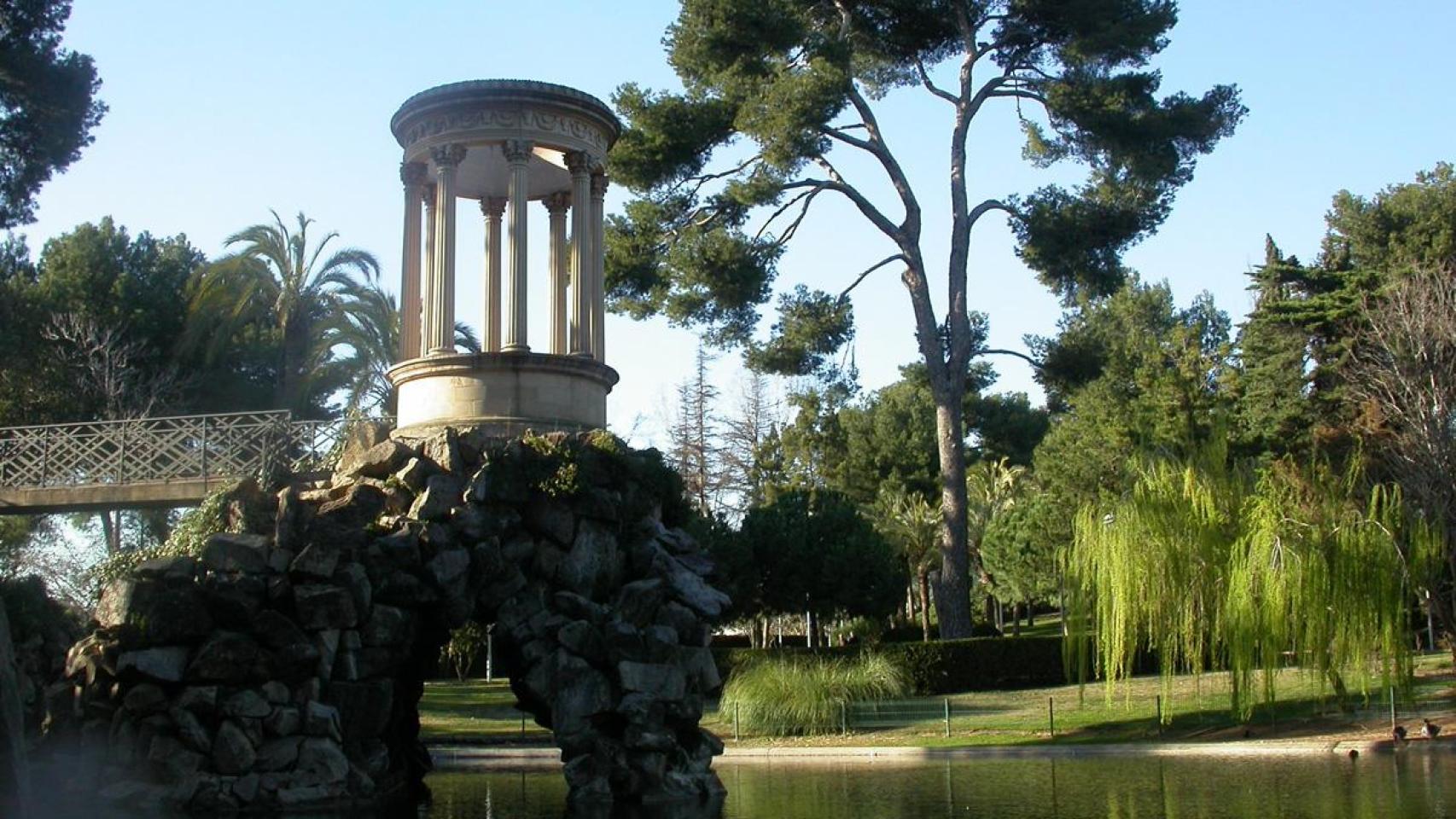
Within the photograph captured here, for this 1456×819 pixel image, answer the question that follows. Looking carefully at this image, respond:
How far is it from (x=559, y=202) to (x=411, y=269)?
3171 millimetres

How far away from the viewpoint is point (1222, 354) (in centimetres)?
6750

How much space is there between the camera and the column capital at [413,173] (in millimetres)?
Answer: 24672

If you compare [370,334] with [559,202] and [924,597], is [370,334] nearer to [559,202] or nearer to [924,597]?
[559,202]

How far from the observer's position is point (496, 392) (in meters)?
22.8

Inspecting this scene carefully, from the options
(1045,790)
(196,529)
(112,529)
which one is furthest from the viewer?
(112,529)

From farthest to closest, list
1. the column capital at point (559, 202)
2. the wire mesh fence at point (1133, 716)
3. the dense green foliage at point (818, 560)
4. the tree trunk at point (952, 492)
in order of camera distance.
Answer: the dense green foliage at point (818, 560), the tree trunk at point (952, 492), the wire mesh fence at point (1133, 716), the column capital at point (559, 202)

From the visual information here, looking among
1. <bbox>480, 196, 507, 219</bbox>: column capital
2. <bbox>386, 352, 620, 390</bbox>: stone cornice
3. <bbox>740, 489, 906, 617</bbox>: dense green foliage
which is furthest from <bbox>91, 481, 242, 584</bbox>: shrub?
<bbox>740, 489, 906, 617</bbox>: dense green foliage

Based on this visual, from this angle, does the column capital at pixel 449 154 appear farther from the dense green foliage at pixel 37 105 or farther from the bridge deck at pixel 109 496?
the dense green foliage at pixel 37 105

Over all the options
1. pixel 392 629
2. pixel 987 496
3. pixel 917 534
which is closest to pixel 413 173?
pixel 392 629

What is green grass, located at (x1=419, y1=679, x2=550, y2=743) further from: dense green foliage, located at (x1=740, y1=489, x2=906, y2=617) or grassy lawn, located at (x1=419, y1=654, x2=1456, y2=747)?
dense green foliage, located at (x1=740, y1=489, x2=906, y2=617)

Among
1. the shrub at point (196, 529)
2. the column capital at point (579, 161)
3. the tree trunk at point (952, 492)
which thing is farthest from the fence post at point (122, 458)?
the tree trunk at point (952, 492)

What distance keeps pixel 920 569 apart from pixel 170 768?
46685 mm

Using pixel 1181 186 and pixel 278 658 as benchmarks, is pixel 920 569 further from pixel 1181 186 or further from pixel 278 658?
→ pixel 278 658

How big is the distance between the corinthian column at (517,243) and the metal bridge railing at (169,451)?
3.05 m
